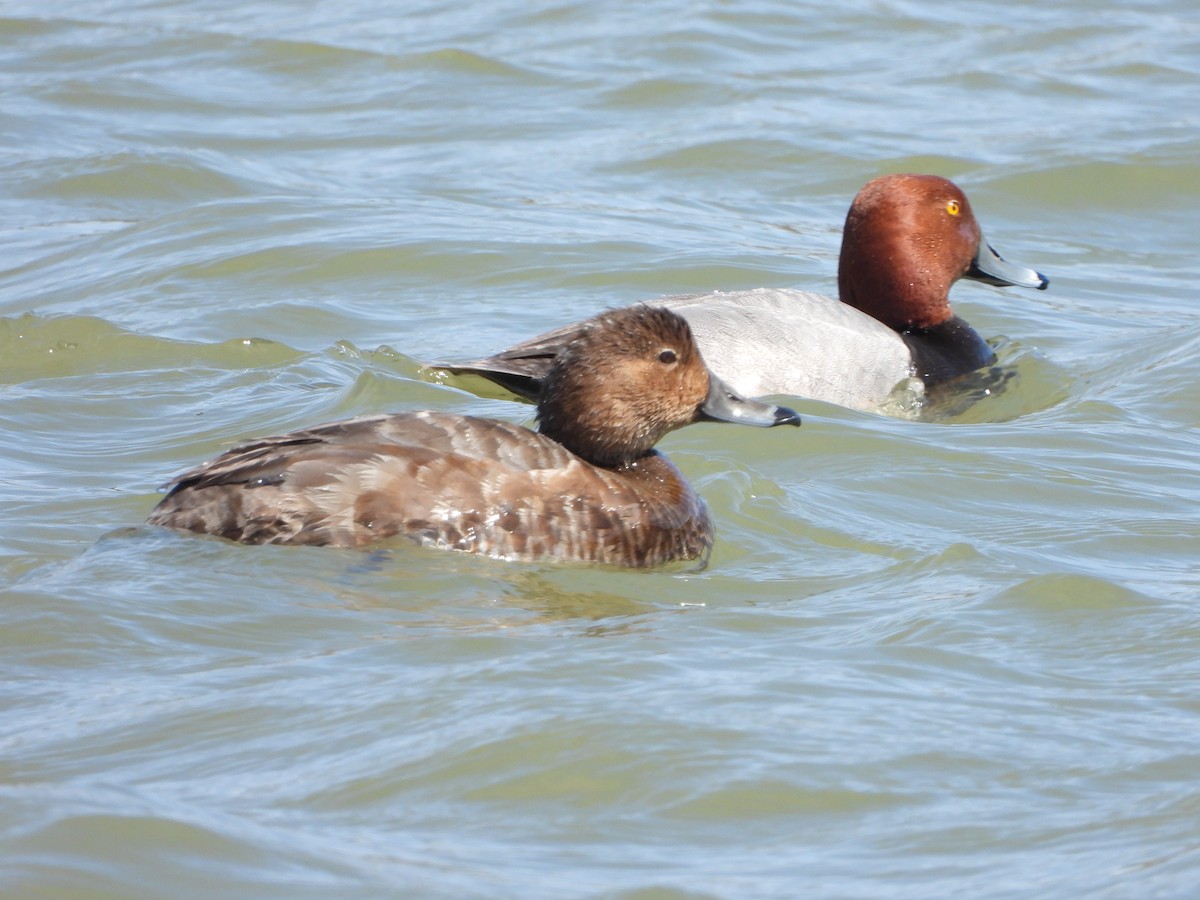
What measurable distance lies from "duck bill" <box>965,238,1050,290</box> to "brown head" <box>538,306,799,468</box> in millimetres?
3678

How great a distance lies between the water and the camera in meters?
3.84

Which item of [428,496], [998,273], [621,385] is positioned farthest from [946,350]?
[428,496]

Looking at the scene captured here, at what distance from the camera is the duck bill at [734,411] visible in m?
6.10

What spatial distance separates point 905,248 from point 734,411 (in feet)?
10.2

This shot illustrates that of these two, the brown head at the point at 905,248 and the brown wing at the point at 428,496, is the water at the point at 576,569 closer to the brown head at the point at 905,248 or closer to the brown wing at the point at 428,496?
the brown wing at the point at 428,496

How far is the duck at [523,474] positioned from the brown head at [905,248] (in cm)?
301

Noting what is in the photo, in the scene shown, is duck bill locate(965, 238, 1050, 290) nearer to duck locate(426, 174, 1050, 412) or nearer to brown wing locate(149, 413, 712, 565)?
duck locate(426, 174, 1050, 412)

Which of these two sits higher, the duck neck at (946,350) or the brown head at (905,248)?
the brown head at (905,248)

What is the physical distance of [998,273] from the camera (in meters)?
9.33

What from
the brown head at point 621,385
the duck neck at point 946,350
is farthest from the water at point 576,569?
the brown head at point 621,385

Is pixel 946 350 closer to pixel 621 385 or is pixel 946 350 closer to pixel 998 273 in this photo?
pixel 998 273

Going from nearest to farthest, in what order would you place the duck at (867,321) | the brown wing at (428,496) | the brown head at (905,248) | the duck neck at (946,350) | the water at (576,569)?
1. the water at (576,569)
2. the brown wing at (428,496)
3. the duck at (867,321)
4. the duck neck at (946,350)
5. the brown head at (905,248)

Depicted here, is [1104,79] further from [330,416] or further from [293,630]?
[293,630]

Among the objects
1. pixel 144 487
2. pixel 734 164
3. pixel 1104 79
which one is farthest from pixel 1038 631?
pixel 1104 79
